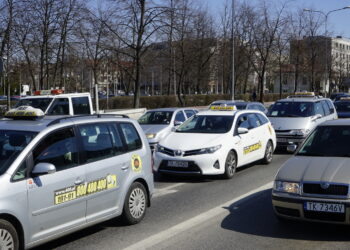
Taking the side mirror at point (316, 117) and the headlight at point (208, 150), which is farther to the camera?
the side mirror at point (316, 117)

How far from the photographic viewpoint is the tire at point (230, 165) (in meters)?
11.0

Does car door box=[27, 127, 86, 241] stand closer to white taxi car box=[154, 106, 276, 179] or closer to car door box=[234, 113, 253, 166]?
white taxi car box=[154, 106, 276, 179]

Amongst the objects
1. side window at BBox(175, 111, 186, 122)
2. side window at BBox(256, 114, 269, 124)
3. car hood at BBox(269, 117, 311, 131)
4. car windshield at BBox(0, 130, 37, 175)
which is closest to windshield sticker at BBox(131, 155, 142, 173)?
car windshield at BBox(0, 130, 37, 175)

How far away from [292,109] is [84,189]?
39.2 ft

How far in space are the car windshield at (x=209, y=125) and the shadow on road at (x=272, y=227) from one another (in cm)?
368

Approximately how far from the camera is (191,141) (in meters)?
11.0

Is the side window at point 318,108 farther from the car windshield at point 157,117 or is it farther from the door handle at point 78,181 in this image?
the door handle at point 78,181

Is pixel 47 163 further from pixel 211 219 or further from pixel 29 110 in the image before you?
pixel 211 219

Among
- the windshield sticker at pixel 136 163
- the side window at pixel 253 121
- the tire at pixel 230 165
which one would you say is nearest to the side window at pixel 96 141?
the windshield sticker at pixel 136 163

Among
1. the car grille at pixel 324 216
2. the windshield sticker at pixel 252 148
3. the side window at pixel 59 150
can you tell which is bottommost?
the car grille at pixel 324 216

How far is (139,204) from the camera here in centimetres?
720

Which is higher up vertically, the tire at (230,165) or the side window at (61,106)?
the side window at (61,106)

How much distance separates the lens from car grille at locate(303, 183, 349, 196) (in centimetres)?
598

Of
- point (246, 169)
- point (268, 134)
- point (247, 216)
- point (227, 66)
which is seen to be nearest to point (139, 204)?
point (247, 216)
